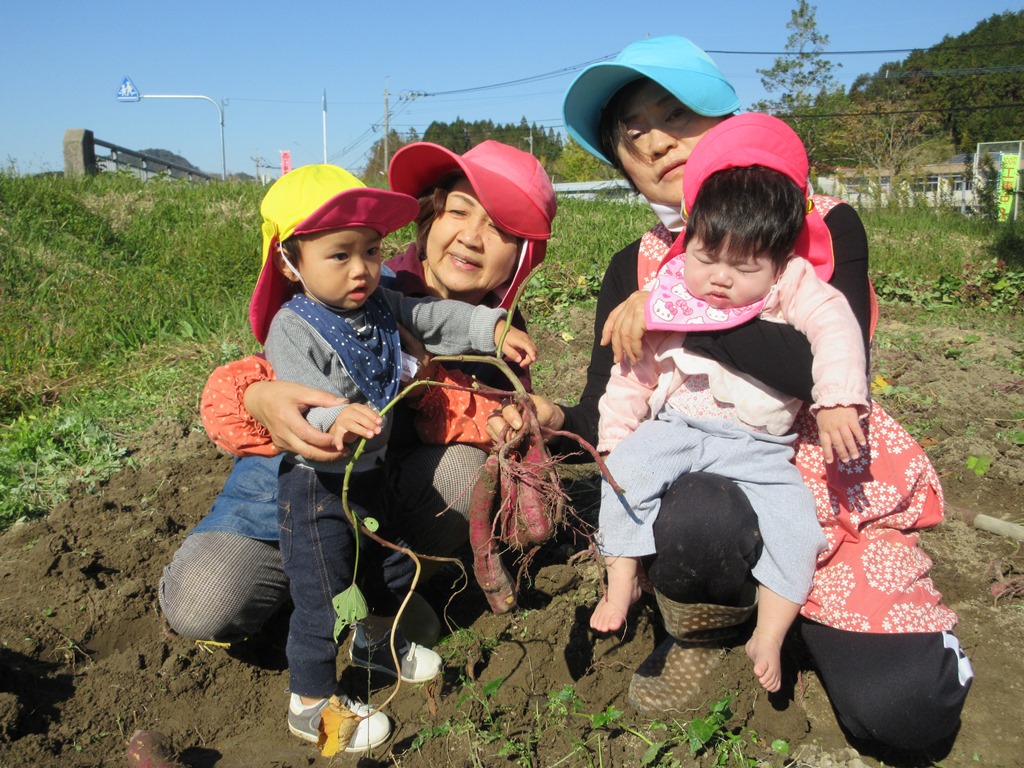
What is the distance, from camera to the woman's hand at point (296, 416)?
1878mm

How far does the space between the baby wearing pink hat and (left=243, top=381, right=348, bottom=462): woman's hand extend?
2.29 feet

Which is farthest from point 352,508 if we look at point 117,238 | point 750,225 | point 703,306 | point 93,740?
point 117,238

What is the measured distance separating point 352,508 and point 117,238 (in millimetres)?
6339

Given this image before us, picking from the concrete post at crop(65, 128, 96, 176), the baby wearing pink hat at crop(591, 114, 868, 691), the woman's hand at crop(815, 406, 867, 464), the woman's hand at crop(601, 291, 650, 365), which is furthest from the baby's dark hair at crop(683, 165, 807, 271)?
the concrete post at crop(65, 128, 96, 176)

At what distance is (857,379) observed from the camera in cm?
176

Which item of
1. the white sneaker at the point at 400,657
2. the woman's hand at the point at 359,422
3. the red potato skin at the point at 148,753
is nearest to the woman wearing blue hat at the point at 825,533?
the woman's hand at the point at 359,422

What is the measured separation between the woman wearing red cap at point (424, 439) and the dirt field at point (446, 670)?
0.20 m

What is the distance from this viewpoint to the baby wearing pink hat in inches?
71.6

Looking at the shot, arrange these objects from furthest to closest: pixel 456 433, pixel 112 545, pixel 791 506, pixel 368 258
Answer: pixel 112 545 → pixel 456 433 → pixel 368 258 → pixel 791 506

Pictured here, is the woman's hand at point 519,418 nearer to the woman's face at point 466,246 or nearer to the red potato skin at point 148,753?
the woman's face at point 466,246

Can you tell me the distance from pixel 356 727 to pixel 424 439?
0.85 m

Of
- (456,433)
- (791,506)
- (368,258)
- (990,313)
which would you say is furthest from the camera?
(990,313)

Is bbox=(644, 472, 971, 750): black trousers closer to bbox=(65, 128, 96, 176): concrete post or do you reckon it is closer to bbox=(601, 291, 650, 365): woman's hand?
bbox=(601, 291, 650, 365): woman's hand

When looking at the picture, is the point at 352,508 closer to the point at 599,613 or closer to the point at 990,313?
the point at 599,613
